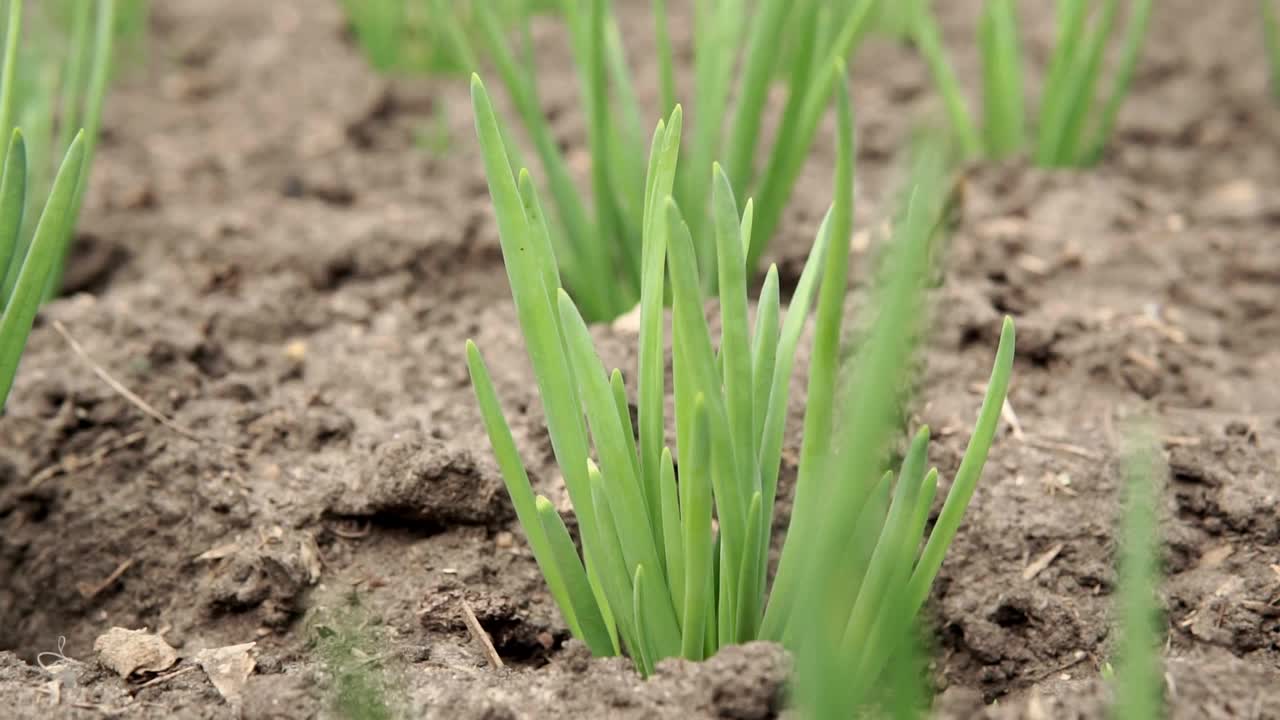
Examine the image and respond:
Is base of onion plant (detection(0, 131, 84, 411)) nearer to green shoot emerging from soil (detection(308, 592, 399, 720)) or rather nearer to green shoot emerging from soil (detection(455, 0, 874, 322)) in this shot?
green shoot emerging from soil (detection(308, 592, 399, 720))

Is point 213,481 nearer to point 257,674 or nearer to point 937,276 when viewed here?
point 257,674

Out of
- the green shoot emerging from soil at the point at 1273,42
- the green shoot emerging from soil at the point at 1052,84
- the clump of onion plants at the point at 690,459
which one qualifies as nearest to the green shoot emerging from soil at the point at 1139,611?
the clump of onion plants at the point at 690,459

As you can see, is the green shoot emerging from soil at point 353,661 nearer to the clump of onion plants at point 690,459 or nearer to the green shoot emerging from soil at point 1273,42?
the clump of onion plants at point 690,459

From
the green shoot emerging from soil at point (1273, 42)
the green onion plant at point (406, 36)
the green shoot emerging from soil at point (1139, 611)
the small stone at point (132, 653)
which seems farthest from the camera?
the green onion plant at point (406, 36)

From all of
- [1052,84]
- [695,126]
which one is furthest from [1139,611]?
[1052,84]

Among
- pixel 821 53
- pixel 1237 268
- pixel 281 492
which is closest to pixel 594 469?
pixel 281 492

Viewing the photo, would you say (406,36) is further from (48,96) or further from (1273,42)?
(1273,42)

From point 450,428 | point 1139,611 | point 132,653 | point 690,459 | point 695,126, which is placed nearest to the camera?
point 1139,611
